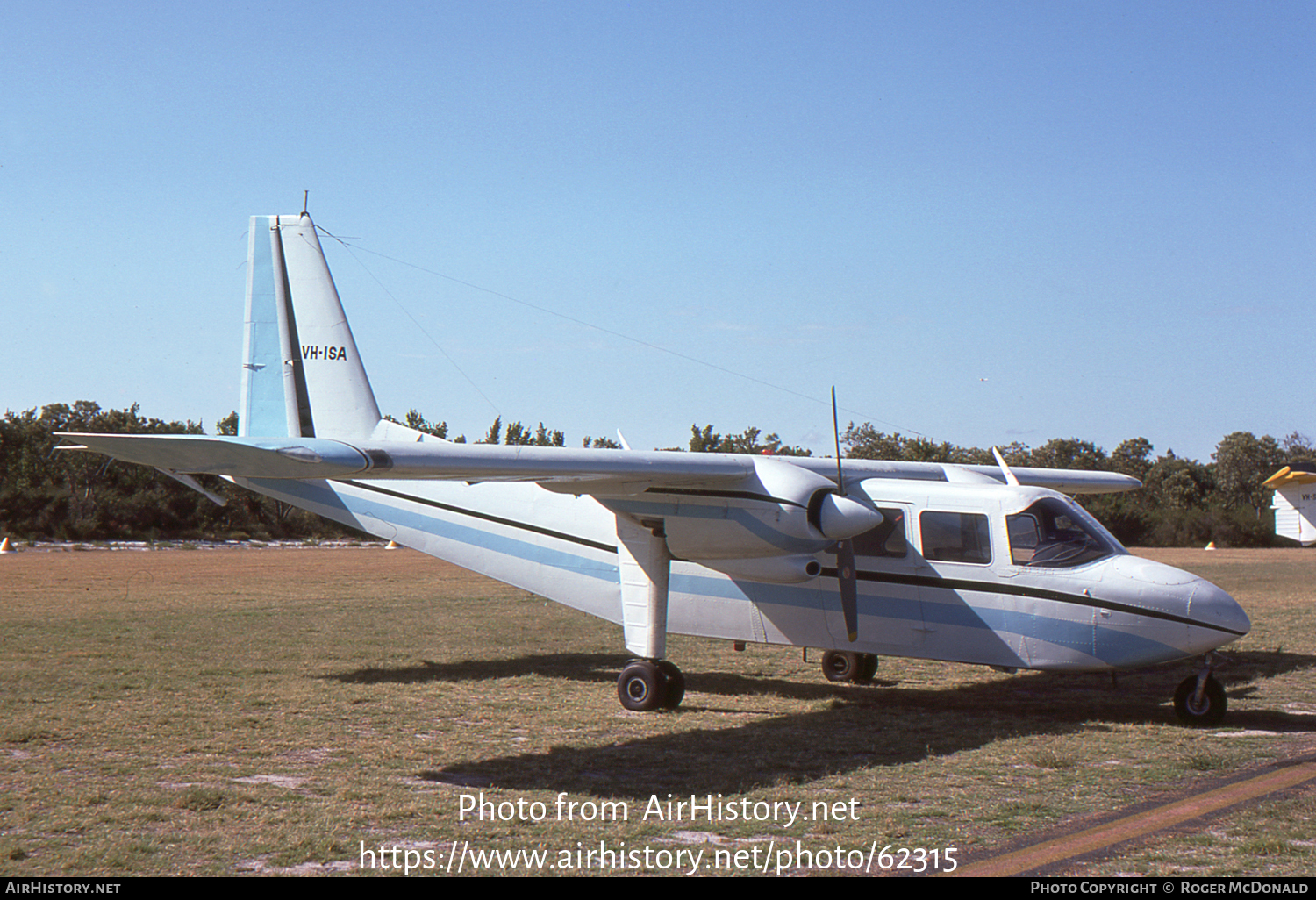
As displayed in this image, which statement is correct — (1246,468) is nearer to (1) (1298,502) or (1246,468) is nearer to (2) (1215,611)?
(1) (1298,502)

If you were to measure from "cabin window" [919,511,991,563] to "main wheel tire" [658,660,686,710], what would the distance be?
10.2ft

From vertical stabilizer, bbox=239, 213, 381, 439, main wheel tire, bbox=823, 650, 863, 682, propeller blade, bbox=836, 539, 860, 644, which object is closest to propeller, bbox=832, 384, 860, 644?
propeller blade, bbox=836, 539, 860, 644

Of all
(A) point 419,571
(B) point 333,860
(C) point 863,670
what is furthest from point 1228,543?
(B) point 333,860

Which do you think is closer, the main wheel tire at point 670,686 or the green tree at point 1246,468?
the main wheel tire at point 670,686

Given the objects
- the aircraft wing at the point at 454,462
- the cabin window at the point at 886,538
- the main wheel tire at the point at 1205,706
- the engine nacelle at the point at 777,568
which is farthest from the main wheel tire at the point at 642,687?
the main wheel tire at the point at 1205,706

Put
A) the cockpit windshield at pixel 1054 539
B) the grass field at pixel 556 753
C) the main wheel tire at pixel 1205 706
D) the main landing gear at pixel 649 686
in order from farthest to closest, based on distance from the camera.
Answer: the main landing gear at pixel 649 686 < the cockpit windshield at pixel 1054 539 < the main wheel tire at pixel 1205 706 < the grass field at pixel 556 753

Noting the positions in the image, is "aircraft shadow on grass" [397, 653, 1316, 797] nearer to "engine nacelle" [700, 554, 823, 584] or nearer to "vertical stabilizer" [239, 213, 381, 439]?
"engine nacelle" [700, 554, 823, 584]

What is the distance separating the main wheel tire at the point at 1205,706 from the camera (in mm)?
10477

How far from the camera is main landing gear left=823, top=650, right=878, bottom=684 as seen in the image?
13.5 m

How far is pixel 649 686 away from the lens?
11250 mm

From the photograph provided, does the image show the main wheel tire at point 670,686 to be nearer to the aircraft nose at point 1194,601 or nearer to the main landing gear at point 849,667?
the main landing gear at point 849,667

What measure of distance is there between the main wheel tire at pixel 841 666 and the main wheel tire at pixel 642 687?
3261 millimetres

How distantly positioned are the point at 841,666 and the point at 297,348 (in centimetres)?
907

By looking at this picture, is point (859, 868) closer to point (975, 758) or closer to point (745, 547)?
point (975, 758)
